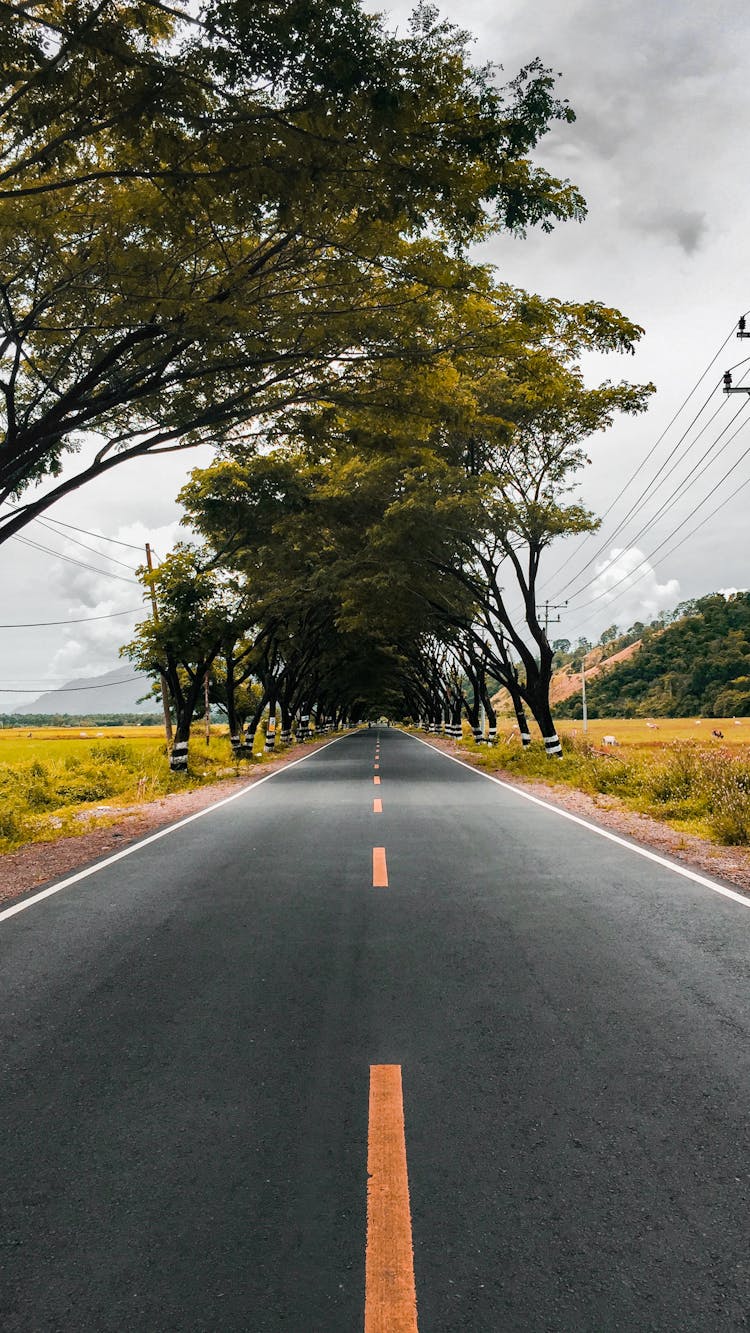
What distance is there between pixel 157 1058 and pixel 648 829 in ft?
29.8

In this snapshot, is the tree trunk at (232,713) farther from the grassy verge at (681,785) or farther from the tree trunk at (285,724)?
the grassy verge at (681,785)

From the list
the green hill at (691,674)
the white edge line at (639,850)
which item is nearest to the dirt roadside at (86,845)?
the white edge line at (639,850)

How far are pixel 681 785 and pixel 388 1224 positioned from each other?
12.5 metres

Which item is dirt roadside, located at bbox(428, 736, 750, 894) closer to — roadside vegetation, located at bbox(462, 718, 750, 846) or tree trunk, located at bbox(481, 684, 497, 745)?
roadside vegetation, located at bbox(462, 718, 750, 846)

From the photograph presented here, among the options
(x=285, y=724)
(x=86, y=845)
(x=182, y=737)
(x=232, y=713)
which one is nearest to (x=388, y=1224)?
(x=86, y=845)

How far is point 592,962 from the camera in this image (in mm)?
5582

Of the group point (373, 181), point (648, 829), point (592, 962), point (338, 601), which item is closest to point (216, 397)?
point (373, 181)

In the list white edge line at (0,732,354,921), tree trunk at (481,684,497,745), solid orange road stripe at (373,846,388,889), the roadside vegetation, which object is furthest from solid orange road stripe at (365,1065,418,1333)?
tree trunk at (481,684,497,745)

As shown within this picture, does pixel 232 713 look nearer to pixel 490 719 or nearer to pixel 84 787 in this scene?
pixel 84 787

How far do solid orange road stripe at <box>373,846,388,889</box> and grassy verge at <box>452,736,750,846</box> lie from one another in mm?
4374

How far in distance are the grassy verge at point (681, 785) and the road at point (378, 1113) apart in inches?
159

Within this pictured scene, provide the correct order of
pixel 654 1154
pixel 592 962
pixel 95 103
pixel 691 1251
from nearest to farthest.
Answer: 1. pixel 691 1251
2. pixel 654 1154
3. pixel 592 962
4. pixel 95 103

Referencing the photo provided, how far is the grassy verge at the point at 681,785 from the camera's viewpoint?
439 inches

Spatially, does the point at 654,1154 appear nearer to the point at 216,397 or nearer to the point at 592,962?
the point at 592,962
